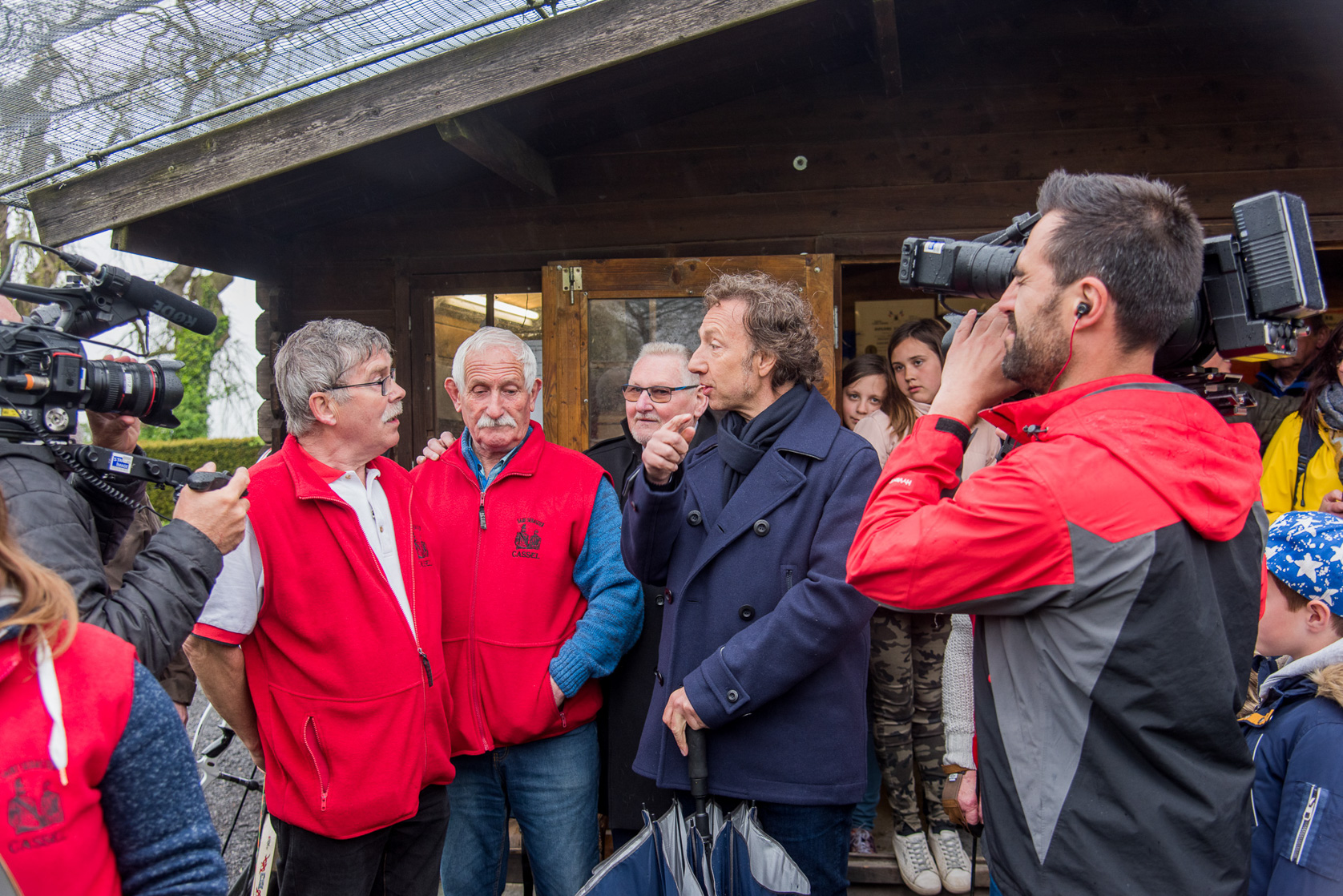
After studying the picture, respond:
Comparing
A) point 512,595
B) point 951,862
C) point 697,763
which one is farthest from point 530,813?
point 951,862

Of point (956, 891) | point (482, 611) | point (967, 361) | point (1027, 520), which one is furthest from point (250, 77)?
point (956, 891)

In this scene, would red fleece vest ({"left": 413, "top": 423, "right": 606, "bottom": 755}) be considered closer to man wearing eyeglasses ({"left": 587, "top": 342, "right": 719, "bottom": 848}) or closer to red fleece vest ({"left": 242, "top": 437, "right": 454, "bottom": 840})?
man wearing eyeglasses ({"left": 587, "top": 342, "right": 719, "bottom": 848})

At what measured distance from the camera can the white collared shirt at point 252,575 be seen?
1849 mm

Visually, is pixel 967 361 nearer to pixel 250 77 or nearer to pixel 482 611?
pixel 482 611

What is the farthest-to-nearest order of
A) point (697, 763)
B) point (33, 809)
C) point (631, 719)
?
1. point (631, 719)
2. point (697, 763)
3. point (33, 809)

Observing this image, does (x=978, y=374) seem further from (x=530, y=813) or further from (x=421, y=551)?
(x=530, y=813)

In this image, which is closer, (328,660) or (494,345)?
(328,660)

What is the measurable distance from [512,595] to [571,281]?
2231 mm

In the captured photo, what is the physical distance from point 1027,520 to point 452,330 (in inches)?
153

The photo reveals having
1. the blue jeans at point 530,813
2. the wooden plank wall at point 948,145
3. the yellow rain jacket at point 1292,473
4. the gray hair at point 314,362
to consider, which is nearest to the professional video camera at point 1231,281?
the gray hair at point 314,362

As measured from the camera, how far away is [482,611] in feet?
7.60

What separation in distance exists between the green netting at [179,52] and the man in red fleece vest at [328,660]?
170 centimetres

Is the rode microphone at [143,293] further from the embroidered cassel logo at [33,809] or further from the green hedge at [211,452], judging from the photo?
the green hedge at [211,452]

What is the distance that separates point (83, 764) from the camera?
106 cm
